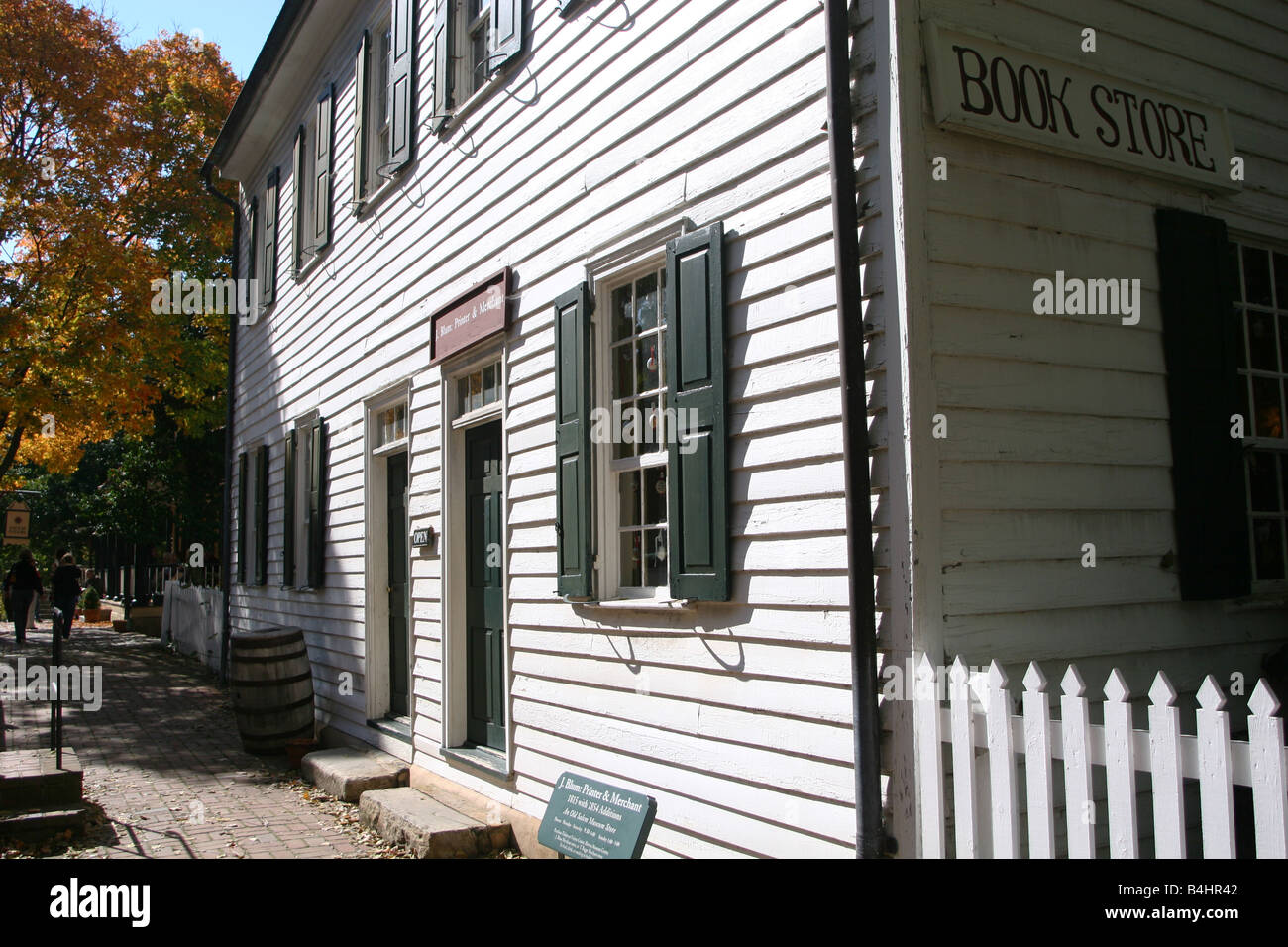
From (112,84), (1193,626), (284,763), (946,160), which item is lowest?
(284,763)

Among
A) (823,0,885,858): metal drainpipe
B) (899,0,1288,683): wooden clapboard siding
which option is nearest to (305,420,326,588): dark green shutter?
(823,0,885,858): metal drainpipe

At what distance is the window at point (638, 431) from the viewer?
17.1ft

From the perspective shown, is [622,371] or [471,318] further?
[471,318]

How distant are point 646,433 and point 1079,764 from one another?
2.75 meters

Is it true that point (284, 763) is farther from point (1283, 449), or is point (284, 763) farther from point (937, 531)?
point (1283, 449)

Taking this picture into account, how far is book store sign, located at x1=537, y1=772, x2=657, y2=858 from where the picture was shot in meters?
4.10

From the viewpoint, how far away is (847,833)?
A: 12.5 feet

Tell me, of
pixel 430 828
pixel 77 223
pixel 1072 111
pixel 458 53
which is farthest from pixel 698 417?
pixel 77 223

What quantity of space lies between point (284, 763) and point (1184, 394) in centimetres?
781

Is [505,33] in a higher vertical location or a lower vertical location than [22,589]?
higher

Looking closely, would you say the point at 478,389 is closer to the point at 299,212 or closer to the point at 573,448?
the point at 573,448

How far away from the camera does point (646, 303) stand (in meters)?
5.38
